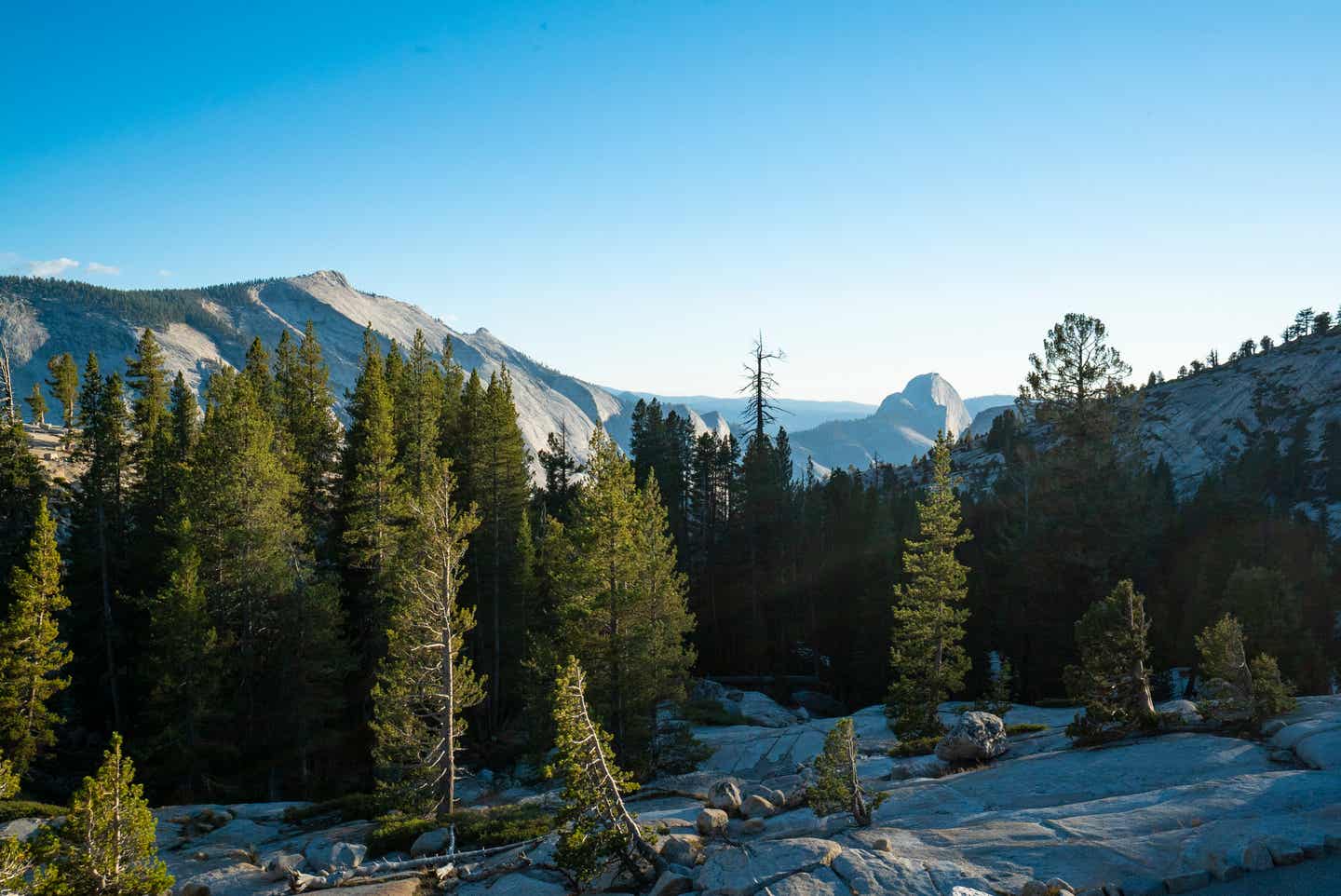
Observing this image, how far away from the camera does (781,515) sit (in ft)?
173

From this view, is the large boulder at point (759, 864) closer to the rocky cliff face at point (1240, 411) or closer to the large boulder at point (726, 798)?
the large boulder at point (726, 798)

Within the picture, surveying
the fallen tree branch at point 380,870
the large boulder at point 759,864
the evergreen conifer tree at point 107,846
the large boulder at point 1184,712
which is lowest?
the fallen tree branch at point 380,870

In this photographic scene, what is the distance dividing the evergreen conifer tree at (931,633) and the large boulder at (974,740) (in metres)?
4.69

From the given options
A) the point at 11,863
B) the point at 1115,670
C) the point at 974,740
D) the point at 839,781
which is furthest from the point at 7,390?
the point at 1115,670

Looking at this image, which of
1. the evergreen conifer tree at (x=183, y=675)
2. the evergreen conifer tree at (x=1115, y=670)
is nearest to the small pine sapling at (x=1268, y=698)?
the evergreen conifer tree at (x=1115, y=670)

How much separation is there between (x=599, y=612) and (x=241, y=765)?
19938 mm

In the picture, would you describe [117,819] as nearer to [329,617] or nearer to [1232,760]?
[329,617]

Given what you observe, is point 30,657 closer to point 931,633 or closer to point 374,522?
point 374,522

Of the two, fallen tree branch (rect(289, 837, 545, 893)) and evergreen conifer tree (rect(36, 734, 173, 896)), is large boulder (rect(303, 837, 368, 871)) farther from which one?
evergreen conifer tree (rect(36, 734, 173, 896))

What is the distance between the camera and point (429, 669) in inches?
885

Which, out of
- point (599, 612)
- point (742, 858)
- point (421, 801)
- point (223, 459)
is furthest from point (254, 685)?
point (742, 858)

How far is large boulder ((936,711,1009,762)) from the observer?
2184 cm

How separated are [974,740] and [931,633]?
645 centimetres

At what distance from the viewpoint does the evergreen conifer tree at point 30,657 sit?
88.3 ft
